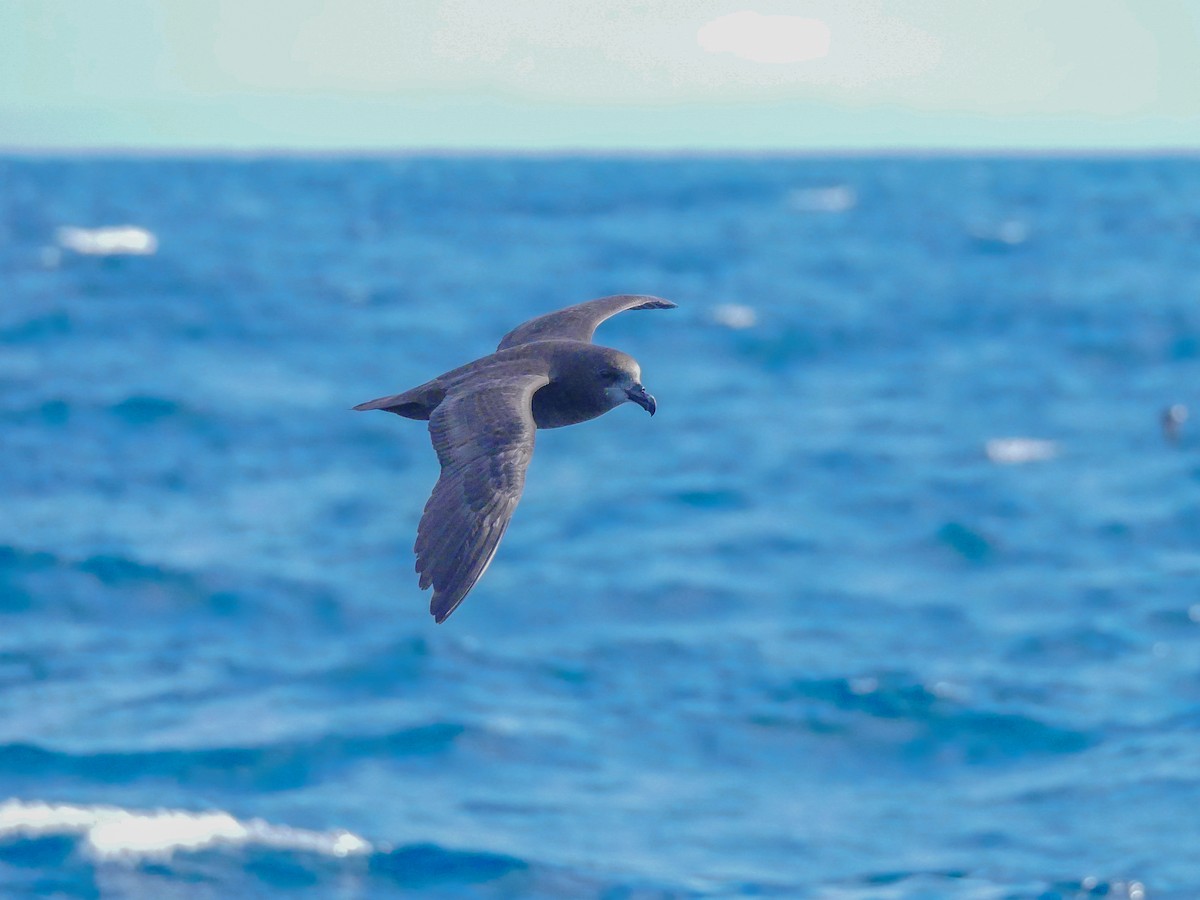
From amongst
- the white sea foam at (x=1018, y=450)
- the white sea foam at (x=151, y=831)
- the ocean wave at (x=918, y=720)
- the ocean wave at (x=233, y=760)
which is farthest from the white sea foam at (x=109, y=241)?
the white sea foam at (x=151, y=831)

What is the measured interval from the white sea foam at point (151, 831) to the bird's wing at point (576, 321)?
7.63m

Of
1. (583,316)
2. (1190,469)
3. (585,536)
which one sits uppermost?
(1190,469)

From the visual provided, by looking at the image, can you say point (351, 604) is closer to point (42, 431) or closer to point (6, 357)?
point (42, 431)

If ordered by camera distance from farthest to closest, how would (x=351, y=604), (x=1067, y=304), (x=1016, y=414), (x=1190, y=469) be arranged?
1. (x=1067, y=304)
2. (x=1016, y=414)
3. (x=1190, y=469)
4. (x=351, y=604)

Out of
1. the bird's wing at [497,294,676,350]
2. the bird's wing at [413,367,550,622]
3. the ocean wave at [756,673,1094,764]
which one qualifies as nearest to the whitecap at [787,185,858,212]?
the ocean wave at [756,673,1094,764]

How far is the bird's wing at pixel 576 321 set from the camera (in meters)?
8.62

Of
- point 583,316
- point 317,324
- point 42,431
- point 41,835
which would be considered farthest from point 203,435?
point 583,316

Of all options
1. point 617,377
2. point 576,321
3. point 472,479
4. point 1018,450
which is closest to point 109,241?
point 1018,450

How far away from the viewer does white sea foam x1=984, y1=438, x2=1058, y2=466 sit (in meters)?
29.8

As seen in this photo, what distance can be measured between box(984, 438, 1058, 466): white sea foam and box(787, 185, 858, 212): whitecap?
152 ft

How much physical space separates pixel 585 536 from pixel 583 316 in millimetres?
16063

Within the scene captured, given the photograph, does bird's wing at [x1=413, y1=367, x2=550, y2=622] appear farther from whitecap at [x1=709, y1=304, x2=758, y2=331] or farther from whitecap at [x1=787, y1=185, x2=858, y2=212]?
whitecap at [x1=787, y1=185, x2=858, y2=212]

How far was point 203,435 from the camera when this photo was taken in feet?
96.4

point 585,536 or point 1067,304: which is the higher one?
point 1067,304
